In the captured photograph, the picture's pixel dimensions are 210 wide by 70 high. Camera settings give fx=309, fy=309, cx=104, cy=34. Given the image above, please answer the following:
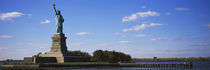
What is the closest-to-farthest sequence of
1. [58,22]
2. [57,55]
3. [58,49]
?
[57,55]
[58,49]
[58,22]

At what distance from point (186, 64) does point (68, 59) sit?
3070cm

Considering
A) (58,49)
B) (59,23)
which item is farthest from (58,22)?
(58,49)

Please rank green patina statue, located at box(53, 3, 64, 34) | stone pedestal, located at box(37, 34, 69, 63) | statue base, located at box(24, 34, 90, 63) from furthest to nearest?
green patina statue, located at box(53, 3, 64, 34) < stone pedestal, located at box(37, 34, 69, 63) < statue base, located at box(24, 34, 90, 63)

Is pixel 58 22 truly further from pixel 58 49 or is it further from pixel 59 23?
A: pixel 58 49

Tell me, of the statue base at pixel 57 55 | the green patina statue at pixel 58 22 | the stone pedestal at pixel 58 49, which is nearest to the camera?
the statue base at pixel 57 55

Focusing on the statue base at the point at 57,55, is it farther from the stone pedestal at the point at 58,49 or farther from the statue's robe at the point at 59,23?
the statue's robe at the point at 59,23

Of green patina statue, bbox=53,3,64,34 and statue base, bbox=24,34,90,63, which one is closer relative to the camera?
statue base, bbox=24,34,90,63

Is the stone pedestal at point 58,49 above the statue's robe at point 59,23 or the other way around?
the other way around

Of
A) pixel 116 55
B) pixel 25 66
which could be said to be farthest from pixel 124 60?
pixel 25 66

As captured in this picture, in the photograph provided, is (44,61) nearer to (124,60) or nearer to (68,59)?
(68,59)

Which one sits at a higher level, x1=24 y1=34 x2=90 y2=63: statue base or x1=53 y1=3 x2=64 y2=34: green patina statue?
x1=53 y1=3 x2=64 y2=34: green patina statue

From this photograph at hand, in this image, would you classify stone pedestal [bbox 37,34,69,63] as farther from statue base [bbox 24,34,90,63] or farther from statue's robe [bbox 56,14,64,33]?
statue's robe [bbox 56,14,64,33]

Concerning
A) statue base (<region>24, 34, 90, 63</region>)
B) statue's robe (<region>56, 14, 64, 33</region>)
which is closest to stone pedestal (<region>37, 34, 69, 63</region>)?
statue base (<region>24, 34, 90, 63</region>)

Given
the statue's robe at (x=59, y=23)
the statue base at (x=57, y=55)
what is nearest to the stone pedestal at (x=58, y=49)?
the statue base at (x=57, y=55)
